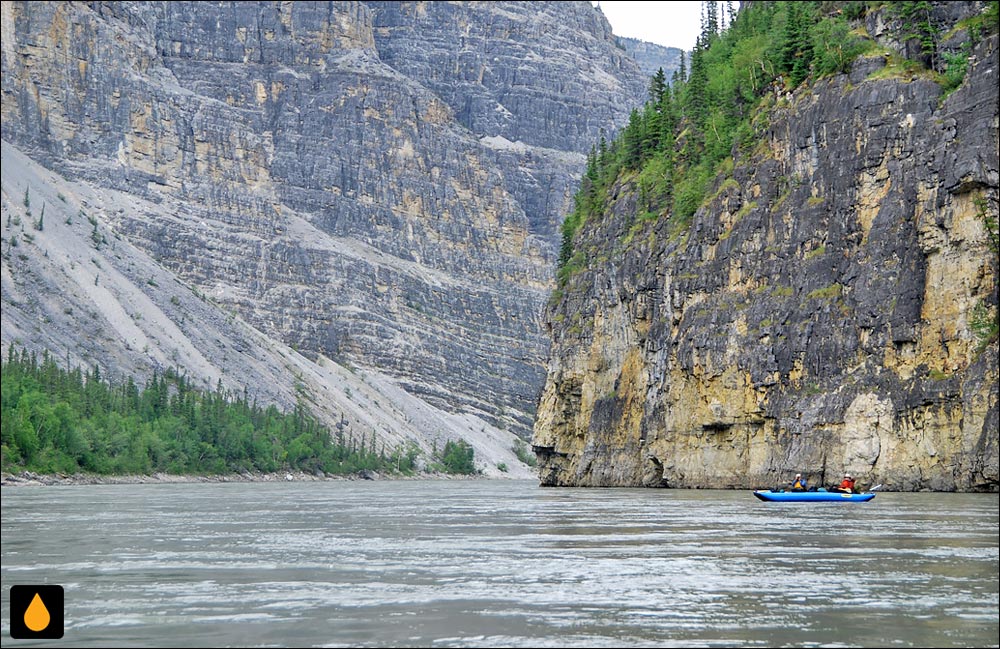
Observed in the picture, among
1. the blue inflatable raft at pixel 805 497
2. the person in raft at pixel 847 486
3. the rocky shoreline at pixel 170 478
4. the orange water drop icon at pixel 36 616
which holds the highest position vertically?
the orange water drop icon at pixel 36 616

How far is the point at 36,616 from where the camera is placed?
11.6 m

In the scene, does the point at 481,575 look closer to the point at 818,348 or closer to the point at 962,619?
the point at 962,619

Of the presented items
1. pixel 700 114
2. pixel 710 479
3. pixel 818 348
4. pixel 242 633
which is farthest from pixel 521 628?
pixel 700 114

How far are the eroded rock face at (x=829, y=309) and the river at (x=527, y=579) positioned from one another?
16.2 meters

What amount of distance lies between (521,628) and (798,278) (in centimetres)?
5919

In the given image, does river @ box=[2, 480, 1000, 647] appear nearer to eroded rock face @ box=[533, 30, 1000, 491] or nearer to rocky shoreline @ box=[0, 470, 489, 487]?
eroded rock face @ box=[533, 30, 1000, 491]

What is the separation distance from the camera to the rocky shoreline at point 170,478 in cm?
11064

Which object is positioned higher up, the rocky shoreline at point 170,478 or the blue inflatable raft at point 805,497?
the blue inflatable raft at point 805,497

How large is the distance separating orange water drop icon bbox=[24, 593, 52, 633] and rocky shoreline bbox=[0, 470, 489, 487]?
9891 centimetres

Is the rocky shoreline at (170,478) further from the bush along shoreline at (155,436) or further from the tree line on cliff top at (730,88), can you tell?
the tree line on cliff top at (730,88)

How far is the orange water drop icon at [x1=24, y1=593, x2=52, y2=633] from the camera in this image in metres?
11.5

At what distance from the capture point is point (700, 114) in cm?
10056

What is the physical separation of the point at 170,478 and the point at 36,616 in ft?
436

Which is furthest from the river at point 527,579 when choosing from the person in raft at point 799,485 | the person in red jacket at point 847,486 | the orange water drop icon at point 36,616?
the person in raft at point 799,485
